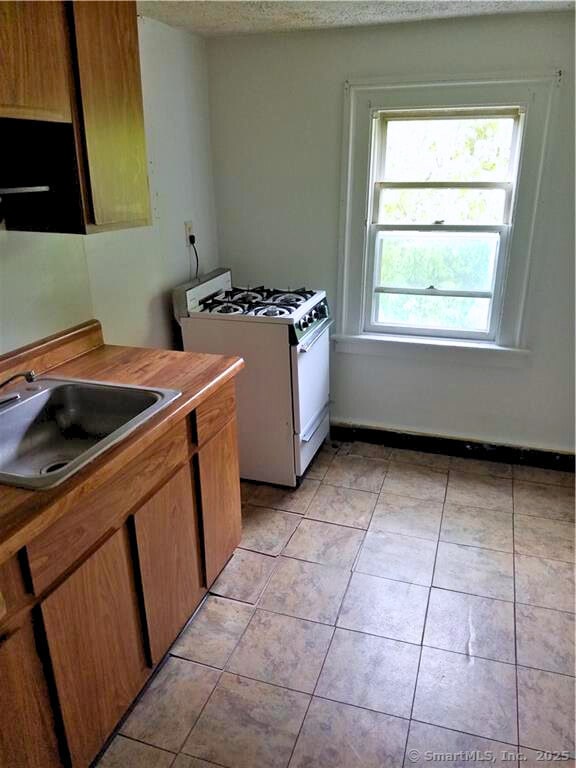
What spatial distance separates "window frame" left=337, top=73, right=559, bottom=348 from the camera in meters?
2.54

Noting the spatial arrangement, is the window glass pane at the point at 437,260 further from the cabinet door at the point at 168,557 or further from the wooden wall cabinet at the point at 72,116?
the cabinet door at the point at 168,557

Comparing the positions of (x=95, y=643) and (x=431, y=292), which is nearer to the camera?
(x=95, y=643)

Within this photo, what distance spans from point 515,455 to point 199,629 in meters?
2.03

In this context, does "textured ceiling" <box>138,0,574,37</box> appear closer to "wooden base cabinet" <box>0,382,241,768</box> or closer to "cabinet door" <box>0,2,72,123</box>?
"cabinet door" <box>0,2,72,123</box>

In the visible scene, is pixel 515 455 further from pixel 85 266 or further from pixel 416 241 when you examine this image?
pixel 85 266

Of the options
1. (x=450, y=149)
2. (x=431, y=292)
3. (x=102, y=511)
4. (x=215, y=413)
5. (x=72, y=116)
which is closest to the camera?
(x=102, y=511)

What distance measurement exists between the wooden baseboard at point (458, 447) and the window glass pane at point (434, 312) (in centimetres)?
67

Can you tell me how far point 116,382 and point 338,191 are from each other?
5.68ft

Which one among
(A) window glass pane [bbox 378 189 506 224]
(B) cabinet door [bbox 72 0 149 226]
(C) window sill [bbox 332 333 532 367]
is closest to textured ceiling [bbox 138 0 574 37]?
(B) cabinet door [bbox 72 0 149 226]

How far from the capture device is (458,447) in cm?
318

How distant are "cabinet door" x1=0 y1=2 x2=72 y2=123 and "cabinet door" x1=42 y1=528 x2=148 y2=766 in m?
1.15

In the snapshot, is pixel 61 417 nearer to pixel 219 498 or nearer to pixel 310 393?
pixel 219 498

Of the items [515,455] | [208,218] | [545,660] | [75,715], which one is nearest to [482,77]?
[208,218]

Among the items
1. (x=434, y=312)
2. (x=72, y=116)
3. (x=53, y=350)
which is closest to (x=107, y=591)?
(x=53, y=350)
